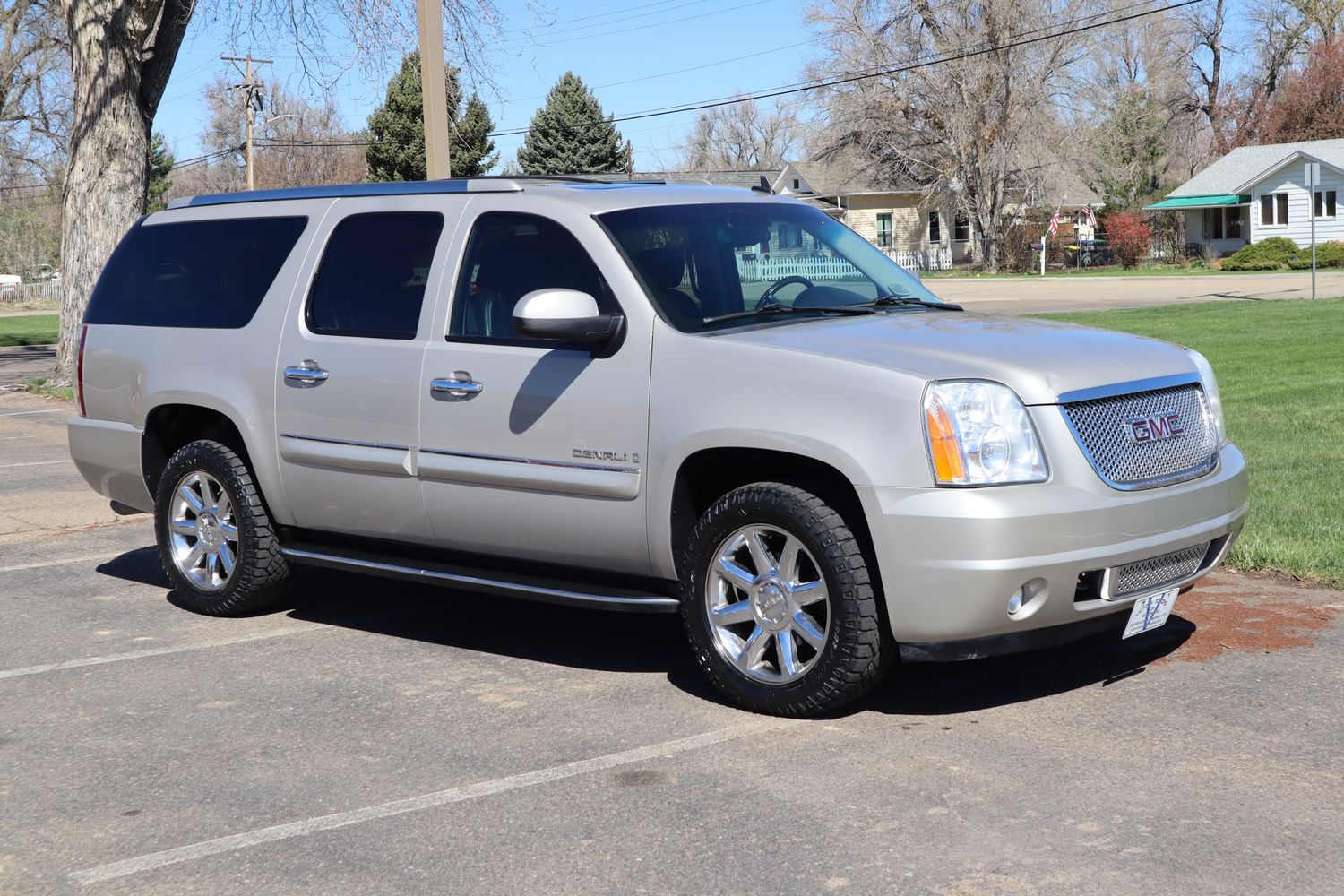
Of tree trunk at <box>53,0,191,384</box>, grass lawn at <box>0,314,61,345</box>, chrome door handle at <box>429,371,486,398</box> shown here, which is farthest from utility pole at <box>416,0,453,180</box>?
grass lawn at <box>0,314,61,345</box>

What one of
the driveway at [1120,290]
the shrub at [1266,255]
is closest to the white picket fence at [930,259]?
the driveway at [1120,290]

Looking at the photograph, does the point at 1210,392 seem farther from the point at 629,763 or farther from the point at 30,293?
the point at 30,293

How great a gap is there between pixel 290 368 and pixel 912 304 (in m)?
2.74

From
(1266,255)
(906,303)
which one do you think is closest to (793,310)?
(906,303)

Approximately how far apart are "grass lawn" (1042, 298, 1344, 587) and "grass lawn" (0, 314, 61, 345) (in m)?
19.9

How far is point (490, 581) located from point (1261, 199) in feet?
199

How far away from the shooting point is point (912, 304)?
6242 mm

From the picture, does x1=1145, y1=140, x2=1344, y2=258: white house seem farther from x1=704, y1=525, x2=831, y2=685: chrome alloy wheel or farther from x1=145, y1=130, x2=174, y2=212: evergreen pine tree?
x1=704, y1=525, x2=831, y2=685: chrome alloy wheel

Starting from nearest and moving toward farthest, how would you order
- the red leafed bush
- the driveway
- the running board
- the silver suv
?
the silver suv
the running board
the driveway
the red leafed bush

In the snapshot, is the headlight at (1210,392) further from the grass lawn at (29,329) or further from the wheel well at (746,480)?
the grass lawn at (29,329)

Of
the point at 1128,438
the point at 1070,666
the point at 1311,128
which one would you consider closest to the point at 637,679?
the point at 1070,666

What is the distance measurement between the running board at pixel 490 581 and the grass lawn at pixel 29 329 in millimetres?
22366

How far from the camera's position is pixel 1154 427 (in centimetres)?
525

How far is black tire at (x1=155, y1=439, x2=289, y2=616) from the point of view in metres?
6.91
